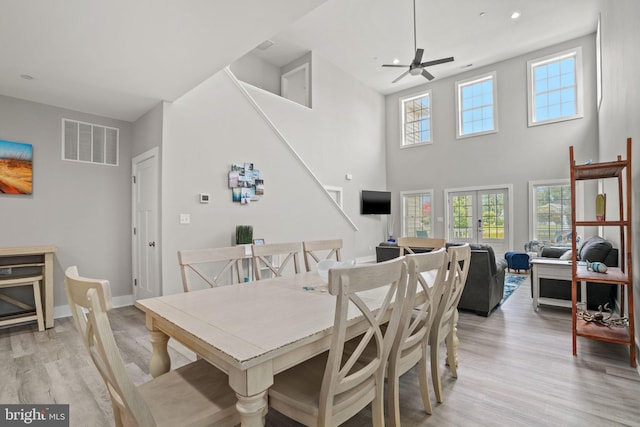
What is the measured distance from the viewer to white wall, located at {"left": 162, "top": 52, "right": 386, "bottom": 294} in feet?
12.3

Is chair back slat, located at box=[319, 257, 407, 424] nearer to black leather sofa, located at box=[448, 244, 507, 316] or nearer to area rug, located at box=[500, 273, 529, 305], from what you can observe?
black leather sofa, located at box=[448, 244, 507, 316]

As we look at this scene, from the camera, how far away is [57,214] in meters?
3.78

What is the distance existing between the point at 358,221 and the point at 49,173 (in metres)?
6.35

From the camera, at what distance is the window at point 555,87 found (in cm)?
661

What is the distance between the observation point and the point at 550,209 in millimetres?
6891

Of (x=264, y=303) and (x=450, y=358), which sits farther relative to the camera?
(x=450, y=358)

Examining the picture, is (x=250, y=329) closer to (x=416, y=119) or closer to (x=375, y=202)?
(x=375, y=202)

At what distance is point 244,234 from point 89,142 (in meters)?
2.34

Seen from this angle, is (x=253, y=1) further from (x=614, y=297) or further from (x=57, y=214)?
(x=614, y=297)

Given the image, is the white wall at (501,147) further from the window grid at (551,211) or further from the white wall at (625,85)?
the white wall at (625,85)

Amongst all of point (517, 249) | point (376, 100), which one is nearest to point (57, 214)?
point (376, 100)

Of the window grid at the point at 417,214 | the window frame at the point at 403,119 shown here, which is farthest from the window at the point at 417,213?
the window frame at the point at 403,119

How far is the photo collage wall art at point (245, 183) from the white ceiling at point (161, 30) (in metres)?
1.18

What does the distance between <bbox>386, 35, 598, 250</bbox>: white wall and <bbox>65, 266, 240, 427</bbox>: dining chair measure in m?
7.79
